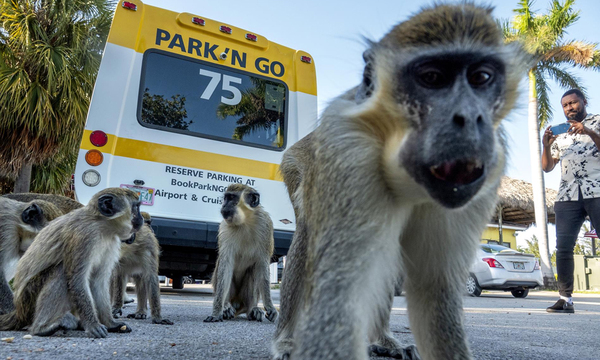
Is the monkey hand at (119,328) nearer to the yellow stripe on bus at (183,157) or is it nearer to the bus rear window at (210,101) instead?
the yellow stripe on bus at (183,157)

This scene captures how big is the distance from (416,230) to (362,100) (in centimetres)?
57

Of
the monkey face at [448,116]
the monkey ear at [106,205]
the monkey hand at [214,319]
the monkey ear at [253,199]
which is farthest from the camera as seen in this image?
the monkey ear at [253,199]

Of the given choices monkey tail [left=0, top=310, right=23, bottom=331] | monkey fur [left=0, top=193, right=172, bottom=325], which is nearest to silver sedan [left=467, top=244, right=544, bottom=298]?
monkey fur [left=0, top=193, right=172, bottom=325]

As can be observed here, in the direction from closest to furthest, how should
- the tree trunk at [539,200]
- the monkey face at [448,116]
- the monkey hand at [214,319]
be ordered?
the monkey face at [448,116] → the monkey hand at [214,319] → the tree trunk at [539,200]

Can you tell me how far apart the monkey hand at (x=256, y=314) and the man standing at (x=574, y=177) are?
10.8 ft

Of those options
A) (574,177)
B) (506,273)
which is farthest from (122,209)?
(506,273)

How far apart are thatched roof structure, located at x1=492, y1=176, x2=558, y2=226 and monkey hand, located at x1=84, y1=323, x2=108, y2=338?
1989 cm

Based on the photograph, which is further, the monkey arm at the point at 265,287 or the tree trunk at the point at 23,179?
the tree trunk at the point at 23,179

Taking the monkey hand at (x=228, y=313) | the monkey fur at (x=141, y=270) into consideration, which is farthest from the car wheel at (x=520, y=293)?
the monkey fur at (x=141, y=270)

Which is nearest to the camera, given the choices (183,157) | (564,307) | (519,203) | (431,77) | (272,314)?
(431,77)

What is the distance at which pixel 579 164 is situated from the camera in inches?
217

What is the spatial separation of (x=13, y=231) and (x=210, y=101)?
3.35m

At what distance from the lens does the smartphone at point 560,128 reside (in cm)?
511

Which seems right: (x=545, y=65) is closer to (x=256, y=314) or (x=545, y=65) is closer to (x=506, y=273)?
(x=506, y=273)
